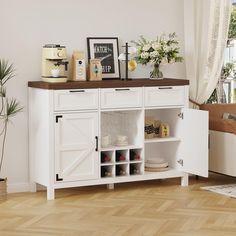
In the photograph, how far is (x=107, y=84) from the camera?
5969mm

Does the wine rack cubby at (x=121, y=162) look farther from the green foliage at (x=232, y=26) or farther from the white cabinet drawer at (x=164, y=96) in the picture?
the green foliage at (x=232, y=26)

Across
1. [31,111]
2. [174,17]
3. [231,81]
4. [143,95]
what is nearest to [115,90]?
[143,95]

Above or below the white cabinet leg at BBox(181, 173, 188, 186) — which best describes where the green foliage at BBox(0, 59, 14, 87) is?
above

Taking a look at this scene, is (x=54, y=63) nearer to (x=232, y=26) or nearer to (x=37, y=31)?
(x=37, y=31)

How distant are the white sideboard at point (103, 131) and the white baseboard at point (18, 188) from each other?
0.39ft

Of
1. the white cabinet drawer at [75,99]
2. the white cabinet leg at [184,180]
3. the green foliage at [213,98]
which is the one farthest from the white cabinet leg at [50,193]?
the green foliage at [213,98]

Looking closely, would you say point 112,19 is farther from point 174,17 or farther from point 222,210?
point 222,210

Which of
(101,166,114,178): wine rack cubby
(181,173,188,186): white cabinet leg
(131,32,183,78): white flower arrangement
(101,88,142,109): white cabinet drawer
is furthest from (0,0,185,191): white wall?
(181,173,188,186): white cabinet leg

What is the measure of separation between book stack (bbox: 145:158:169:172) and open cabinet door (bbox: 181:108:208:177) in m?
0.20

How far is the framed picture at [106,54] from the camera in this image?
20.8ft

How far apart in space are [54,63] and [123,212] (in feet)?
5.06

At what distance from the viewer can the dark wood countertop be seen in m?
5.75

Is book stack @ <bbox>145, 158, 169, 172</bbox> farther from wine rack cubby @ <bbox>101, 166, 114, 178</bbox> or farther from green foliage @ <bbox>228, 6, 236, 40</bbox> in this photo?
green foliage @ <bbox>228, 6, 236, 40</bbox>

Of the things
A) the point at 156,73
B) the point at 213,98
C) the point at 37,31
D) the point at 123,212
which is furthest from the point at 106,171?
the point at 213,98
